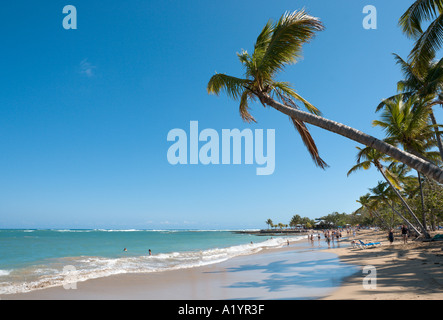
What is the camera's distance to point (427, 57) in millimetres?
6859

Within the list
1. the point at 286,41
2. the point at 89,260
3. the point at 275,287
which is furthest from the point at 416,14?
the point at 89,260

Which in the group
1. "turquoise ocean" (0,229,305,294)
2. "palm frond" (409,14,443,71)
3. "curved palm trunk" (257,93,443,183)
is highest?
"palm frond" (409,14,443,71)

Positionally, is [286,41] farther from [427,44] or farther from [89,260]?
[89,260]

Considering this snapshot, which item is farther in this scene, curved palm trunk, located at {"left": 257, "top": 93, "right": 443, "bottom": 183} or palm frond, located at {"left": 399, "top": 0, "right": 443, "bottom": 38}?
palm frond, located at {"left": 399, "top": 0, "right": 443, "bottom": 38}

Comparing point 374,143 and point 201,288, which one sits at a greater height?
point 374,143

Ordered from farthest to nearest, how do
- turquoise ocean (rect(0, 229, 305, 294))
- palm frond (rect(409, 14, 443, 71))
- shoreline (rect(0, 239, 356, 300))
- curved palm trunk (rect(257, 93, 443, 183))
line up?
turquoise ocean (rect(0, 229, 305, 294))
shoreline (rect(0, 239, 356, 300))
palm frond (rect(409, 14, 443, 71))
curved palm trunk (rect(257, 93, 443, 183))

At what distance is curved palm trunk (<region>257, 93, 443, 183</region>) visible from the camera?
3.79 m

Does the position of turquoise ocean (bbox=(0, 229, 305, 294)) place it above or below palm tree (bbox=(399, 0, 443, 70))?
below

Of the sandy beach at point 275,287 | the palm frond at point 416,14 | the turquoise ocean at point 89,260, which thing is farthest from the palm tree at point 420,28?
the turquoise ocean at point 89,260

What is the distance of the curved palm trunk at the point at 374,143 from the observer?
3.79 metres

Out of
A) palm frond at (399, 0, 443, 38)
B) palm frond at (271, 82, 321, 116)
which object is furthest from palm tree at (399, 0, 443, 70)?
palm frond at (271, 82, 321, 116)

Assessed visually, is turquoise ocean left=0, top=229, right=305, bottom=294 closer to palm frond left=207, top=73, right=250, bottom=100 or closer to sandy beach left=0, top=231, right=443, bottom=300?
sandy beach left=0, top=231, right=443, bottom=300

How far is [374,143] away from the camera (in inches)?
166

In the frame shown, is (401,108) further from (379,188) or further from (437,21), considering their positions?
(379,188)
